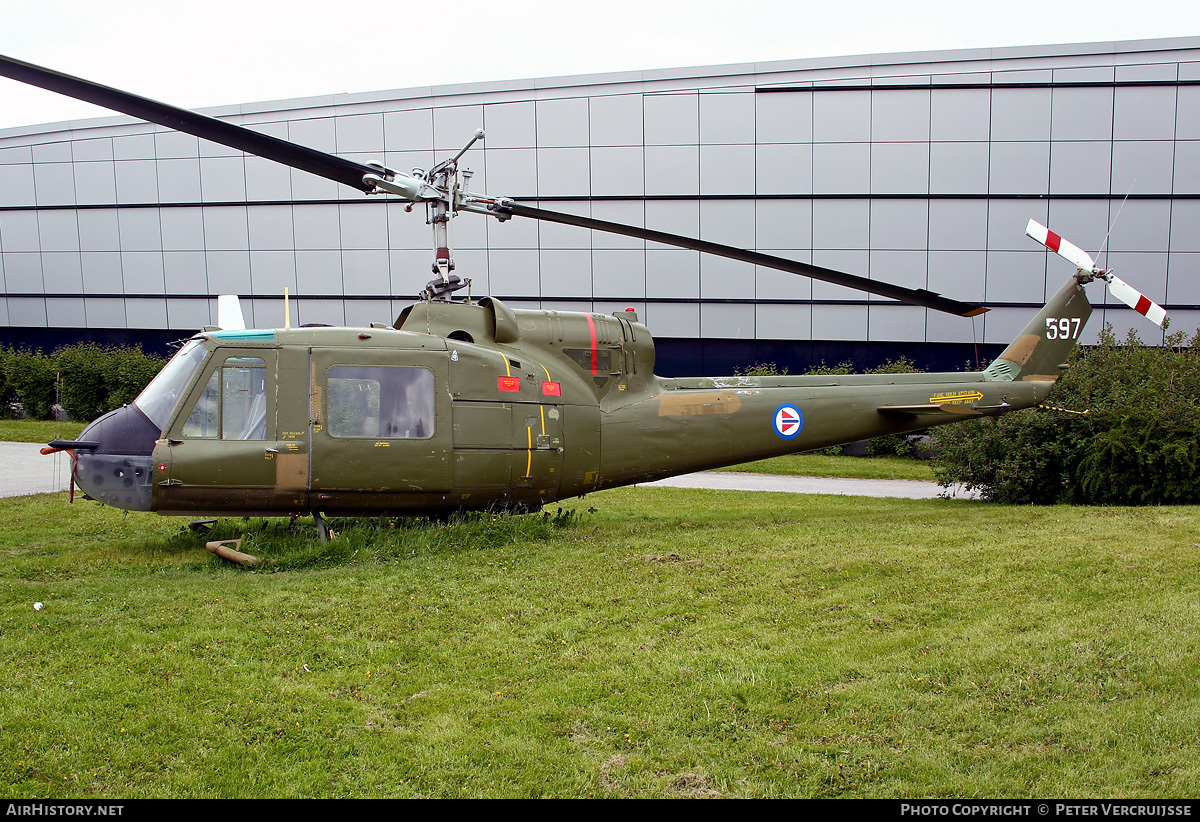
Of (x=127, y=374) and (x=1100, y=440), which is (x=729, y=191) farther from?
(x=127, y=374)

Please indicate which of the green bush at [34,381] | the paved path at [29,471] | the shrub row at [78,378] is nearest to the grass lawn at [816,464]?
the paved path at [29,471]

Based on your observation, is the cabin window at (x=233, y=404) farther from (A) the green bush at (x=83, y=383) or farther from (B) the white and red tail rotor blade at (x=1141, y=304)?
(A) the green bush at (x=83, y=383)

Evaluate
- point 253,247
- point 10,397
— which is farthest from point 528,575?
point 10,397

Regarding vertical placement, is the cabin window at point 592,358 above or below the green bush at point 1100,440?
above

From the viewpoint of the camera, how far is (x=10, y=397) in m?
25.8

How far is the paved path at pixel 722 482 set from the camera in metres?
15.1

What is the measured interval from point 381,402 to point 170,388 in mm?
2072

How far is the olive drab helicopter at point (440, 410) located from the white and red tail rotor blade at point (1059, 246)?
51 mm

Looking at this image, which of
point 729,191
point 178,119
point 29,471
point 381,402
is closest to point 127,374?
point 29,471

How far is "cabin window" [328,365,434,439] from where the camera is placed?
8.49 meters

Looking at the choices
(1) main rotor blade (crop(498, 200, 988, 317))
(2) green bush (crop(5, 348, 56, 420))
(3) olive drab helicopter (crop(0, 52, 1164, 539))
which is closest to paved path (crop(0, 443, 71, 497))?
(2) green bush (crop(5, 348, 56, 420))

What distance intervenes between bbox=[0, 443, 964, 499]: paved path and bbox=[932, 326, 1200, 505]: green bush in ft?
7.76

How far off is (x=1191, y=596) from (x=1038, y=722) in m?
3.19

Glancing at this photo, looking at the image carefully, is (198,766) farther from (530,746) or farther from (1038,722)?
(1038,722)
